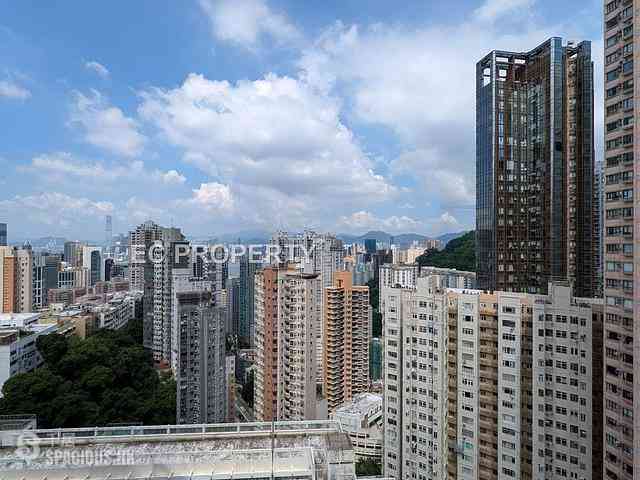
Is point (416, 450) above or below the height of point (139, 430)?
below

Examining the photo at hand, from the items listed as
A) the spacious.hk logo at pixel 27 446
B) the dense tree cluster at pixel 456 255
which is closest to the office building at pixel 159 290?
the spacious.hk logo at pixel 27 446

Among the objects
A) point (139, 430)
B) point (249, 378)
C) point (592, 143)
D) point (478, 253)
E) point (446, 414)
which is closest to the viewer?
point (139, 430)

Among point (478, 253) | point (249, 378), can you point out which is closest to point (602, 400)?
point (478, 253)

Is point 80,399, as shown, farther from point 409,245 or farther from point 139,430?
point 409,245

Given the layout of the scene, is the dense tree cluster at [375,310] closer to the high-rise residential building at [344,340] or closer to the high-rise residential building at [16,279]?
the high-rise residential building at [344,340]

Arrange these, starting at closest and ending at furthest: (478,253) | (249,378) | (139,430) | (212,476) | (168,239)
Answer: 1. (212,476)
2. (139,430)
3. (478,253)
4. (249,378)
5. (168,239)
